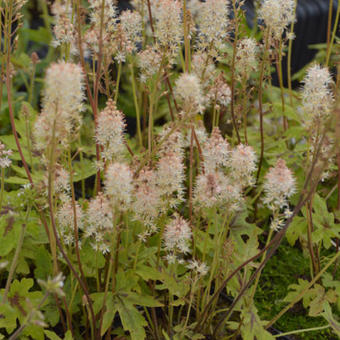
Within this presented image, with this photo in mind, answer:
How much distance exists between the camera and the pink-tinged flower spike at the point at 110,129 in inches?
A: 66.0

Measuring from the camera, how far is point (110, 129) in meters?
1.70

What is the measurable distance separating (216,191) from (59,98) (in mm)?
604

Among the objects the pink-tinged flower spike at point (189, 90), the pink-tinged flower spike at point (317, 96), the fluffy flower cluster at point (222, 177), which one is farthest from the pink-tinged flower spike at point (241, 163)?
the pink-tinged flower spike at point (317, 96)

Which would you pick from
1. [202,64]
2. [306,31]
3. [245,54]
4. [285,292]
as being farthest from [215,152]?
[306,31]

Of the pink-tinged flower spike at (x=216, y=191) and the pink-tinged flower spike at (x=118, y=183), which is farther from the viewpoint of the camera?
the pink-tinged flower spike at (x=216, y=191)

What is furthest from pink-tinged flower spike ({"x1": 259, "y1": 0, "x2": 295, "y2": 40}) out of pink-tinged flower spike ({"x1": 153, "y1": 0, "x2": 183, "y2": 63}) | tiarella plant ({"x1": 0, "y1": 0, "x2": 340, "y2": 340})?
pink-tinged flower spike ({"x1": 153, "y1": 0, "x2": 183, "y2": 63})

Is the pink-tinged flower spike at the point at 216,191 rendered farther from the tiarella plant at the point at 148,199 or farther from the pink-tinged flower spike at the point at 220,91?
the pink-tinged flower spike at the point at 220,91

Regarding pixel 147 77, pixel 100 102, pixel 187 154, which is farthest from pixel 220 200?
pixel 100 102

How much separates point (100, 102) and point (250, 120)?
1.47 metres

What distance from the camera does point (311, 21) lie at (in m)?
6.75

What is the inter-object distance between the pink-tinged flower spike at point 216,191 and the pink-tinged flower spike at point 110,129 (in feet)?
1.00

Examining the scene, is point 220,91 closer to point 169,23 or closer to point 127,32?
point 127,32

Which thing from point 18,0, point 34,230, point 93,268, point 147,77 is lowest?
point 93,268

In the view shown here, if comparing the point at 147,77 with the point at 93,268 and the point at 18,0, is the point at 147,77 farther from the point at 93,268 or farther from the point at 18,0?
the point at 93,268
